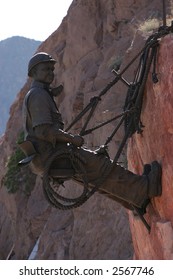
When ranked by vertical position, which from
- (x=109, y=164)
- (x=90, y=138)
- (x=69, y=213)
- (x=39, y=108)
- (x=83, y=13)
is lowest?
(x=69, y=213)

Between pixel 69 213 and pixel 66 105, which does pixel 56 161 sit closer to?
pixel 69 213

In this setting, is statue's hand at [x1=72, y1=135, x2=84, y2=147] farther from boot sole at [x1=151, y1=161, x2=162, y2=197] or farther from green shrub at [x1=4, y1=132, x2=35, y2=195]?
green shrub at [x1=4, y1=132, x2=35, y2=195]

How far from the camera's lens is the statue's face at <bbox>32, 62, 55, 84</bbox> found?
304 inches

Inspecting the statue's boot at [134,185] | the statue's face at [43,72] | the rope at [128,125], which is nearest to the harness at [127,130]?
the rope at [128,125]

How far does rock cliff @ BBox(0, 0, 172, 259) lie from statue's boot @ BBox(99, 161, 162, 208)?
0.49 ft

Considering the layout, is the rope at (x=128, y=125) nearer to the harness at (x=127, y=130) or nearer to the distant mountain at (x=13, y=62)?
the harness at (x=127, y=130)

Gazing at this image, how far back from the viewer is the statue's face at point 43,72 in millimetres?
7715

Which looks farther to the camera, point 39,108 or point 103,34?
point 103,34

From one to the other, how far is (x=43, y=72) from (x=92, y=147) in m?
11.0

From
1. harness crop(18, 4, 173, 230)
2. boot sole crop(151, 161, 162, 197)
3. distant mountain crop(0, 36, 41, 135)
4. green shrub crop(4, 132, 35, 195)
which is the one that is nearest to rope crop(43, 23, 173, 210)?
harness crop(18, 4, 173, 230)
